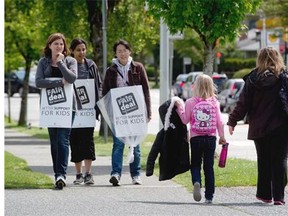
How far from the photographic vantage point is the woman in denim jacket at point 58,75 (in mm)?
12852

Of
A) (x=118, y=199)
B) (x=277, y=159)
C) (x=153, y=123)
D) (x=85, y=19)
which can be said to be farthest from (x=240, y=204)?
(x=153, y=123)

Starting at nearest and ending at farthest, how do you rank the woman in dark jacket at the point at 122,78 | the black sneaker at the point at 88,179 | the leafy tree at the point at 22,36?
the woman in dark jacket at the point at 122,78, the black sneaker at the point at 88,179, the leafy tree at the point at 22,36

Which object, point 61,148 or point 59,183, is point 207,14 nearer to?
point 61,148

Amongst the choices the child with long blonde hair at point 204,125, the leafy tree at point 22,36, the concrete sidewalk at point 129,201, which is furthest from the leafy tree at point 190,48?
the child with long blonde hair at point 204,125

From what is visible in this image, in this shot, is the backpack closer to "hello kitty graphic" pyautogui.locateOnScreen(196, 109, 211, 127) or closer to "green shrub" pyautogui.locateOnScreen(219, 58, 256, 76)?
"hello kitty graphic" pyautogui.locateOnScreen(196, 109, 211, 127)

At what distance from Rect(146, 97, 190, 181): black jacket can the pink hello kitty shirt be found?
34 centimetres

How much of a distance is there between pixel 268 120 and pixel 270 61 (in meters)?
0.66

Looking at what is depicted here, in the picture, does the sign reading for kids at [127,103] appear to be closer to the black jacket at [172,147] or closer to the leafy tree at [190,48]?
the black jacket at [172,147]

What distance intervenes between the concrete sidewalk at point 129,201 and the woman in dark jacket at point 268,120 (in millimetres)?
280

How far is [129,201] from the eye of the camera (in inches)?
455

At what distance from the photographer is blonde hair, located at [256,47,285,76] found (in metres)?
11.4

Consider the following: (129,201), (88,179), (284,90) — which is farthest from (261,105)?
(88,179)

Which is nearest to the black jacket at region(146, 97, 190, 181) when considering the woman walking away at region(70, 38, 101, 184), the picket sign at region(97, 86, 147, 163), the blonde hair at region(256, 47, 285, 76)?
the blonde hair at region(256, 47, 285, 76)

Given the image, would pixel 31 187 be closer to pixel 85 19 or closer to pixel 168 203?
pixel 168 203
